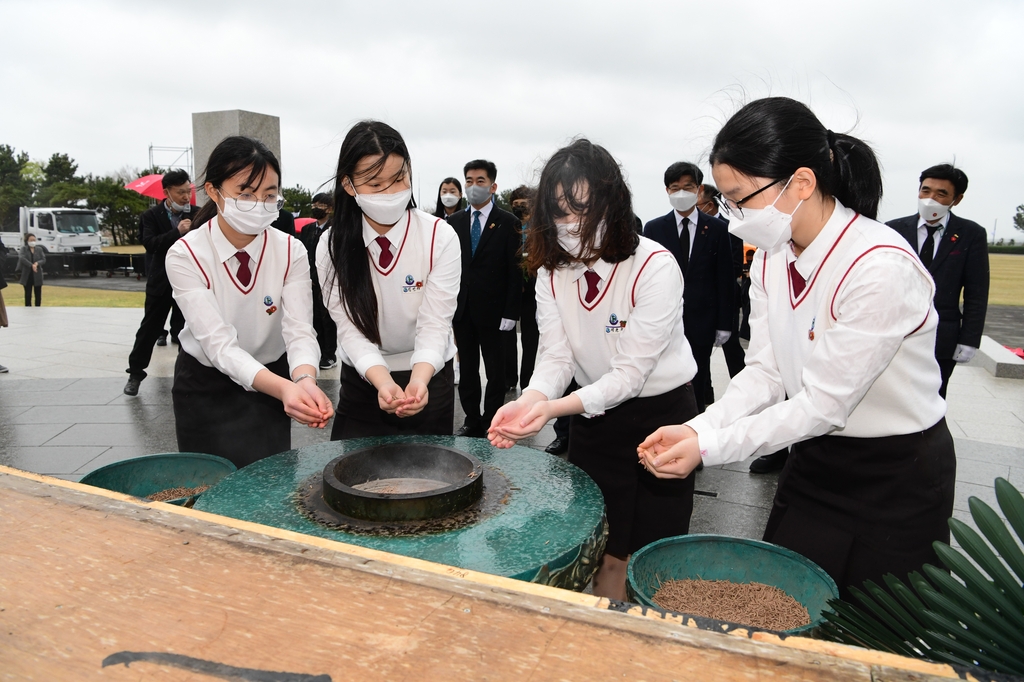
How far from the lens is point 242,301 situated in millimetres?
2830

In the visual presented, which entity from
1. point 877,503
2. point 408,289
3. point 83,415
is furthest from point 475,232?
point 877,503

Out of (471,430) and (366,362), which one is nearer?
(366,362)

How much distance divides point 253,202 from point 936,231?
4.52 metres

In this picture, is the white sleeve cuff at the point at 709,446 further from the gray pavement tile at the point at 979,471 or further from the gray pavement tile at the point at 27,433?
the gray pavement tile at the point at 27,433

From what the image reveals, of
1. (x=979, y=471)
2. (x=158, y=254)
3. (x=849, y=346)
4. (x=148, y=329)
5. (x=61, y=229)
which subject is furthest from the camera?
(x=61, y=229)

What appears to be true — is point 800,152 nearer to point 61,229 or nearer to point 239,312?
point 239,312

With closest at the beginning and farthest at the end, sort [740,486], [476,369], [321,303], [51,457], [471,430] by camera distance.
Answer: [740,486] < [51,457] < [471,430] < [476,369] < [321,303]

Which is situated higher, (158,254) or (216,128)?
(216,128)

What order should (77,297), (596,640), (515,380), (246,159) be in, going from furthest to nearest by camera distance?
1. (77,297)
2. (515,380)
3. (246,159)
4. (596,640)

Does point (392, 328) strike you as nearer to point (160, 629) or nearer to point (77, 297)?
point (160, 629)

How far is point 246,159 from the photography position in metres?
2.77

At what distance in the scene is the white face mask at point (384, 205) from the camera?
2.70m

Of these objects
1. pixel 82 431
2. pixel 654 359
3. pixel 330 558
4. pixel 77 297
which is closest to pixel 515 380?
pixel 82 431

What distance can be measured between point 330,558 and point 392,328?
1.78m
